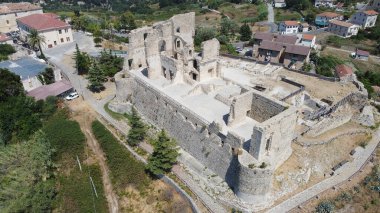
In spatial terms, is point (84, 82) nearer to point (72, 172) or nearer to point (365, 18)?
point (72, 172)

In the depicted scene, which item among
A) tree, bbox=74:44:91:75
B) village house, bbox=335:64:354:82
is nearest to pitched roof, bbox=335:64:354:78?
village house, bbox=335:64:354:82

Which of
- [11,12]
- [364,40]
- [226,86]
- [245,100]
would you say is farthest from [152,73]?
[364,40]

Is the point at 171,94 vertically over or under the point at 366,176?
over

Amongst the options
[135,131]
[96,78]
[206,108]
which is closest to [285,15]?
[96,78]

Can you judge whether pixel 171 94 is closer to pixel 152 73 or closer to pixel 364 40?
pixel 152 73

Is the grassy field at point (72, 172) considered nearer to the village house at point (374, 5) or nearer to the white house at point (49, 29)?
the white house at point (49, 29)

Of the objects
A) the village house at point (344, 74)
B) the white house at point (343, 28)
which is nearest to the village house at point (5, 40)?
the village house at point (344, 74)
